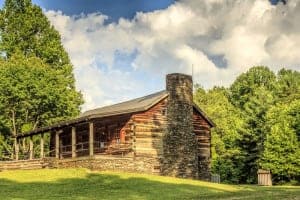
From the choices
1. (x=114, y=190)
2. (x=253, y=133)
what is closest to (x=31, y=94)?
(x=253, y=133)

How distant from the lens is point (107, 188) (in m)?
29.8

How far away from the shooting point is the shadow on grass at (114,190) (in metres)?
25.9

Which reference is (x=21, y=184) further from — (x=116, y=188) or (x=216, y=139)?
(x=216, y=139)

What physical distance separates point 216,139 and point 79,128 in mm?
29131

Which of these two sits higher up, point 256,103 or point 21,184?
point 256,103

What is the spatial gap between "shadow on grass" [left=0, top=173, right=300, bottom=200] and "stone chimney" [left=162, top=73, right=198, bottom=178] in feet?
27.2

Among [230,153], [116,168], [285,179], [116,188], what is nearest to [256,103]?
[230,153]

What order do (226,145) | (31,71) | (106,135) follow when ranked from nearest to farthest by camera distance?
(106,135) < (31,71) < (226,145)

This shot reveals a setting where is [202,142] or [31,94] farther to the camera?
[31,94]

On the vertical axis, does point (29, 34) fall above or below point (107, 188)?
above

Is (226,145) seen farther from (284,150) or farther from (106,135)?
(106,135)

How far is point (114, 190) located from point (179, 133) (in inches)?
581

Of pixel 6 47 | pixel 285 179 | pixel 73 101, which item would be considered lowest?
pixel 285 179

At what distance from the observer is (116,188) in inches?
1173
